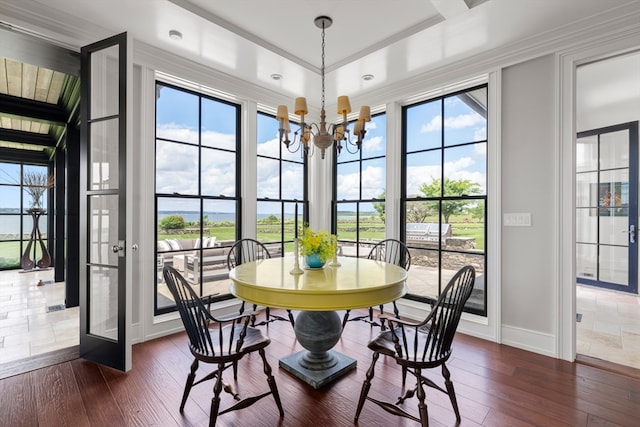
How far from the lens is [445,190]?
135 inches

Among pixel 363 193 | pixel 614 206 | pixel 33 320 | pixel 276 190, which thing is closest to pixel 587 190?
pixel 614 206

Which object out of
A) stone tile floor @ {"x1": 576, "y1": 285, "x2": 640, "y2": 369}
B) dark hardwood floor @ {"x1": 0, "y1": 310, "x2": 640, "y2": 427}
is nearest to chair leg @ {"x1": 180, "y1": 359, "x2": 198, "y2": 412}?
dark hardwood floor @ {"x1": 0, "y1": 310, "x2": 640, "y2": 427}

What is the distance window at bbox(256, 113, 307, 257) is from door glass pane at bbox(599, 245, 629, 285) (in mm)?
4809

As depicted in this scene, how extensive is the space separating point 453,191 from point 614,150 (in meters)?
3.44

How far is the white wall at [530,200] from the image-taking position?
268 centimetres

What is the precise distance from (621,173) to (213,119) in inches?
234

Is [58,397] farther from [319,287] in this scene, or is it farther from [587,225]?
[587,225]

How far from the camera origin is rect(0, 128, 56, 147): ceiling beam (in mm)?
5180

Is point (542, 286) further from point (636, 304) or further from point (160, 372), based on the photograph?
point (160, 372)

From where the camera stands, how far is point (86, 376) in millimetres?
2305

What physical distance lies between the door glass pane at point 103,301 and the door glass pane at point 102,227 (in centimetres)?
10

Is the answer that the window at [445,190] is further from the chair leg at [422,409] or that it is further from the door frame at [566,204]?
the chair leg at [422,409]

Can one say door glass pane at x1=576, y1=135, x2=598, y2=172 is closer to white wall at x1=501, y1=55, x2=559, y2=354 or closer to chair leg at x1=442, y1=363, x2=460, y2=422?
white wall at x1=501, y1=55, x2=559, y2=354

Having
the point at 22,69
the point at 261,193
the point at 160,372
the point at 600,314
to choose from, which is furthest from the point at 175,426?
the point at 600,314
